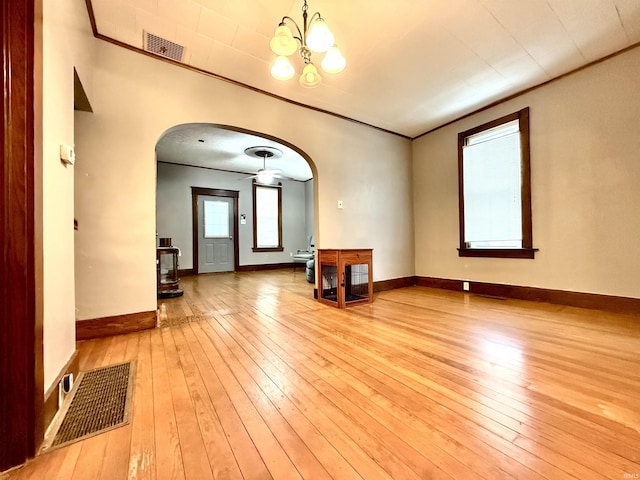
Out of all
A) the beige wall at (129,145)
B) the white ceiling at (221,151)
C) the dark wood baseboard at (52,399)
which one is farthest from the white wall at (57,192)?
the white ceiling at (221,151)

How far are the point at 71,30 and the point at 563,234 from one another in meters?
4.80

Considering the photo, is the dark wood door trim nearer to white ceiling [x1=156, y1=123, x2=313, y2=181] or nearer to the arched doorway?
white ceiling [x1=156, y1=123, x2=313, y2=181]

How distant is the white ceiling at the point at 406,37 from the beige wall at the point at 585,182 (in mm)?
291

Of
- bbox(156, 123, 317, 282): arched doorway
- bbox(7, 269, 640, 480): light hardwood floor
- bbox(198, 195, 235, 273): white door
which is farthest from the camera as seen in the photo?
bbox(198, 195, 235, 273): white door

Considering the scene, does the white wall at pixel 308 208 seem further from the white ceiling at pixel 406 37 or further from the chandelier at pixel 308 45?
the chandelier at pixel 308 45

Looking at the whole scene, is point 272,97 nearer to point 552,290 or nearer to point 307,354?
point 307,354

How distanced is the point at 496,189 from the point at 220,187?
247 inches

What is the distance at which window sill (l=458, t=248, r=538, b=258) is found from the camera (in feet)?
11.0

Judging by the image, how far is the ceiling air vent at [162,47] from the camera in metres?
2.39

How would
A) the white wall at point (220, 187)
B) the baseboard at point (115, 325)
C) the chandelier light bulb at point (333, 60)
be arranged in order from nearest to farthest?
the chandelier light bulb at point (333, 60) < the baseboard at point (115, 325) < the white wall at point (220, 187)

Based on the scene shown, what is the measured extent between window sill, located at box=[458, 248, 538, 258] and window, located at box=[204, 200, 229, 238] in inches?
227

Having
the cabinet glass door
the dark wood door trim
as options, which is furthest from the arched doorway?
the dark wood door trim

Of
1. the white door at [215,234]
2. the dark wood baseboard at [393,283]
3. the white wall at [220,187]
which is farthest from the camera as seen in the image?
the white door at [215,234]

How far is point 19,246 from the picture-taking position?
0.92m
